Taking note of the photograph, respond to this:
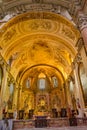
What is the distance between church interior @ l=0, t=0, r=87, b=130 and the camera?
29.3ft

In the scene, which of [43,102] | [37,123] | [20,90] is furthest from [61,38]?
[43,102]

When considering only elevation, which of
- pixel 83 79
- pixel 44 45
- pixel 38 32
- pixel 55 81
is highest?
pixel 44 45

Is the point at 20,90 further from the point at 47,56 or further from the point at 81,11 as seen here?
the point at 81,11

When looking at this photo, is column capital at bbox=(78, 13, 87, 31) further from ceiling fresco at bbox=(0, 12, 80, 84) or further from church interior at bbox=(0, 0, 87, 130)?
ceiling fresco at bbox=(0, 12, 80, 84)

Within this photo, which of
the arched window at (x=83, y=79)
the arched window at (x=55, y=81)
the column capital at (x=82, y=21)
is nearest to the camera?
the column capital at (x=82, y=21)

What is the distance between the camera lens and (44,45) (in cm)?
1455

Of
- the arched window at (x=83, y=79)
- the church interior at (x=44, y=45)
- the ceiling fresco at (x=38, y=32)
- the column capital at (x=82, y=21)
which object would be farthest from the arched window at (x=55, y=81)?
the column capital at (x=82, y=21)

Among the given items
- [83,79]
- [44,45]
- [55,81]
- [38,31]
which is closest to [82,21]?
[83,79]

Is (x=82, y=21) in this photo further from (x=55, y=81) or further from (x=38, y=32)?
(x=55, y=81)

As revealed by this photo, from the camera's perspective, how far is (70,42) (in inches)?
436

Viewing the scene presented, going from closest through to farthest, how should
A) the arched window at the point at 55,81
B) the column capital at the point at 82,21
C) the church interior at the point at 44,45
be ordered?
1. the column capital at the point at 82,21
2. the church interior at the point at 44,45
3. the arched window at the point at 55,81

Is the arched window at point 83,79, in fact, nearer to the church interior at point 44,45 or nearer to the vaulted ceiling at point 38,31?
the church interior at point 44,45

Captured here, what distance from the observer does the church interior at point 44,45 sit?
29.3 feet

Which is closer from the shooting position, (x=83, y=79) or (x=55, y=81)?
(x=83, y=79)
